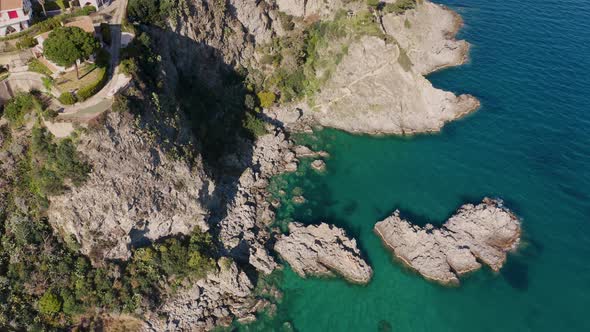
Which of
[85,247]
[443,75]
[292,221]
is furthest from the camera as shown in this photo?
[443,75]

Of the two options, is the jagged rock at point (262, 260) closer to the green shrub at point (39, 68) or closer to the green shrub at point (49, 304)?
the green shrub at point (49, 304)

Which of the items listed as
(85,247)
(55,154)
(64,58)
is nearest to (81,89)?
(64,58)

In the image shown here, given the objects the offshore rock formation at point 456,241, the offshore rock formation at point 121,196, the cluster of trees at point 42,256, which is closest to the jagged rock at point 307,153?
the offshore rock formation at point 456,241

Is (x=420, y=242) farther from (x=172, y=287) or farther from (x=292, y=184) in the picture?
(x=172, y=287)

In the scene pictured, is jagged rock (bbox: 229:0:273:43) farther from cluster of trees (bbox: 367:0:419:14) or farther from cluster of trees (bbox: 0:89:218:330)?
cluster of trees (bbox: 0:89:218:330)

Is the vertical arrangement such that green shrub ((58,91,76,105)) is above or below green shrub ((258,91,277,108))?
above

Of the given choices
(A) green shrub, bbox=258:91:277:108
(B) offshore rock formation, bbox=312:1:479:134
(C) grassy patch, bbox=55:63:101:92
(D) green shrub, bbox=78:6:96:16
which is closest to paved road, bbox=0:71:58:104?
(C) grassy patch, bbox=55:63:101:92
